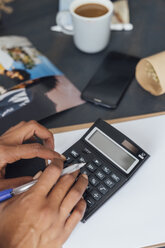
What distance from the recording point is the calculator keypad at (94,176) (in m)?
0.42

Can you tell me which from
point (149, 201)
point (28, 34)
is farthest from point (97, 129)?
point (28, 34)

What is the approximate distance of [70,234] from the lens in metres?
0.40

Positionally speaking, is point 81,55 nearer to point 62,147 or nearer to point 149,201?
point 62,147

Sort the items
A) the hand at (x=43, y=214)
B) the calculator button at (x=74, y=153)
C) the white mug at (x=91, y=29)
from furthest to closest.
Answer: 1. the white mug at (x=91, y=29)
2. the calculator button at (x=74, y=153)
3. the hand at (x=43, y=214)

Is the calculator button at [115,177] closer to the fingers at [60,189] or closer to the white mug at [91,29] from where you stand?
the fingers at [60,189]

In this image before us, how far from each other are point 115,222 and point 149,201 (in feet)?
0.20

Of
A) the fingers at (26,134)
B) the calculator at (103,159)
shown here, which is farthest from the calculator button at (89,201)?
the fingers at (26,134)

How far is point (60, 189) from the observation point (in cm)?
38

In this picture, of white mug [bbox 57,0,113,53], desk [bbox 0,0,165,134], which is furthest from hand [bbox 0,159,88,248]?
white mug [bbox 57,0,113,53]

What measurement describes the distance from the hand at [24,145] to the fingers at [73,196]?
0.19 ft

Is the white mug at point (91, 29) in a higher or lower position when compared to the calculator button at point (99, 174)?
higher

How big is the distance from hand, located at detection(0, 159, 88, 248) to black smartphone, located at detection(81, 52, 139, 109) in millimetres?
189

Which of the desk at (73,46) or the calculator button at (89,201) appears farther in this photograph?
the desk at (73,46)

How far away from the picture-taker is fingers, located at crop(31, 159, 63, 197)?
1.22 feet
